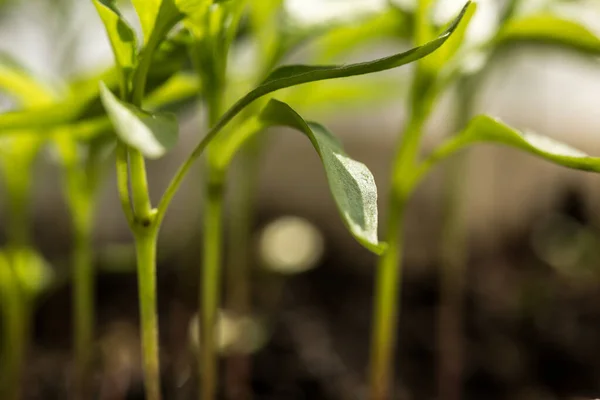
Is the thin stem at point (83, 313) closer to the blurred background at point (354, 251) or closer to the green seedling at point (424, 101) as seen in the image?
the blurred background at point (354, 251)

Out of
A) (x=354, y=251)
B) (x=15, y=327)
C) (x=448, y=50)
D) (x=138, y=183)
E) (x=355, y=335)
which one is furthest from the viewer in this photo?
(x=354, y=251)

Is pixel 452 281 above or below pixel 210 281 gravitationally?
below

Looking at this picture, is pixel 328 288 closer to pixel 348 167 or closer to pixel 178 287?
pixel 178 287

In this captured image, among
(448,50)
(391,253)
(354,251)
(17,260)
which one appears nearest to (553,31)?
(448,50)

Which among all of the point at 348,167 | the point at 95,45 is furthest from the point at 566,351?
the point at 95,45

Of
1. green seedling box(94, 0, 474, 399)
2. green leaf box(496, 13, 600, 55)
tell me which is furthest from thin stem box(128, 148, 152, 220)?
green leaf box(496, 13, 600, 55)

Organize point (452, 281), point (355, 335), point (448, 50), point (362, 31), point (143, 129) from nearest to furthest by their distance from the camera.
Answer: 1. point (143, 129)
2. point (448, 50)
3. point (362, 31)
4. point (452, 281)
5. point (355, 335)

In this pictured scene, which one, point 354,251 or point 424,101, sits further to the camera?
point 354,251

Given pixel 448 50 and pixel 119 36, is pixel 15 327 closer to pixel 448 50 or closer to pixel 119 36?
pixel 119 36

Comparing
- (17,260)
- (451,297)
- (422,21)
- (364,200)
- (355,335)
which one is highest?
(422,21)
